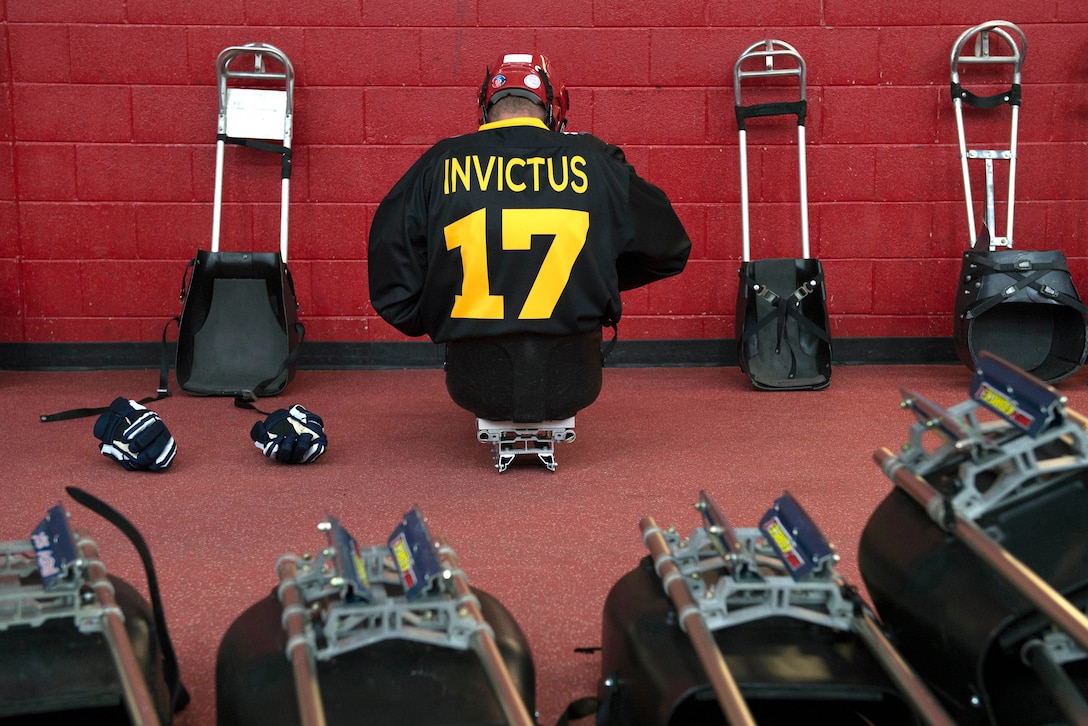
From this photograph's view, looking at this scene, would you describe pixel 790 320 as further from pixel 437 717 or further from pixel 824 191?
pixel 437 717

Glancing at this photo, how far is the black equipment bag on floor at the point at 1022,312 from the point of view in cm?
447

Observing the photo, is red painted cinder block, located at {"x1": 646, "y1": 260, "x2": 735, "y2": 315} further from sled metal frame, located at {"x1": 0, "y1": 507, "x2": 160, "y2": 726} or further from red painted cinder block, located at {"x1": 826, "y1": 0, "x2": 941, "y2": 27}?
sled metal frame, located at {"x1": 0, "y1": 507, "x2": 160, "y2": 726}

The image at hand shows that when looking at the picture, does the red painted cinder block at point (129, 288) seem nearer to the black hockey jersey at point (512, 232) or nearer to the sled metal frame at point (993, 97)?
the black hockey jersey at point (512, 232)

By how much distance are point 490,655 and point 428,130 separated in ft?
13.0

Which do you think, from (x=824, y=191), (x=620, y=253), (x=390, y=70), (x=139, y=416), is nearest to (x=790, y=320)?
(x=824, y=191)

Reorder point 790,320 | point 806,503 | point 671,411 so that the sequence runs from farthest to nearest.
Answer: point 790,320 → point 671,411 → point 806,503

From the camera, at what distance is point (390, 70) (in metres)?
4.94

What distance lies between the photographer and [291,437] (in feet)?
11.2

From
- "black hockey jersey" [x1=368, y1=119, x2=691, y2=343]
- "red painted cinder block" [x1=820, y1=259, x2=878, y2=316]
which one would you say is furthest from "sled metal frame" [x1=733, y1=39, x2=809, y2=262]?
"black hockey jersey" [x1=368, y1=119, x2=691, y2=343]

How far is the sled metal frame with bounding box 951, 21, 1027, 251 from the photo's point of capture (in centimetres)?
469

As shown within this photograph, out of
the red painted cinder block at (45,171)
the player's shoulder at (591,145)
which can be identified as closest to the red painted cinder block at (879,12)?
the player's shoulder at (591,145)

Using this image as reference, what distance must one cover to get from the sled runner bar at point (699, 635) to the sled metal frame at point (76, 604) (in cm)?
66

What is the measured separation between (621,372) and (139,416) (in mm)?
2388

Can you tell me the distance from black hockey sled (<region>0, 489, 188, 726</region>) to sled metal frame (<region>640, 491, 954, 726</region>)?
0.66 meters
